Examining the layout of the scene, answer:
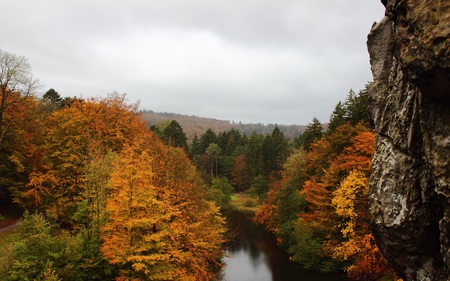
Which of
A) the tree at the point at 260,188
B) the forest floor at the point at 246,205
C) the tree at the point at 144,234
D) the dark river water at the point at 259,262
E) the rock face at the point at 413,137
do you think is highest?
the rock face at the point at 413,137

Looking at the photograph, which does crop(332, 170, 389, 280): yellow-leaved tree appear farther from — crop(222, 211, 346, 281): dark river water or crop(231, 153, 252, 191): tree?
crop(231, 153, 252, 191): tree

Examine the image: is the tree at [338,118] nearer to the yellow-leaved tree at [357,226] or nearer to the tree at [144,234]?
the yellow-leaved tree at [357,226]

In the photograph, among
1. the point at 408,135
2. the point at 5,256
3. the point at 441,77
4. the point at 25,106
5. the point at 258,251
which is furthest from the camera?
the point at 258,251

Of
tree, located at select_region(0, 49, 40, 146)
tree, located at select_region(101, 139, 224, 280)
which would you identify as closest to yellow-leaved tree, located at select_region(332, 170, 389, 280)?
tree, located at select_region(101, 139, 224, 280)

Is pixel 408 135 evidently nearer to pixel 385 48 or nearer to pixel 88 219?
pixel 385 48

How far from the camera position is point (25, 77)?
27453 millimetres

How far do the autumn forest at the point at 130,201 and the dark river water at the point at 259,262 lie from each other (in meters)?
1.39

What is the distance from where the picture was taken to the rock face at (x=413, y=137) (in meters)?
7.12

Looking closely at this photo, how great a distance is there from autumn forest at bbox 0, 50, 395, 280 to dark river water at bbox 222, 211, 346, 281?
Answer: 1393 millimetres

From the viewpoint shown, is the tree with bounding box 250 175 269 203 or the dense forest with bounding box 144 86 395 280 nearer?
the dense forest with bounding box 144 86 395 280

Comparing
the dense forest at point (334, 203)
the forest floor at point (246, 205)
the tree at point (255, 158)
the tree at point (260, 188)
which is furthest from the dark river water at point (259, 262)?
the tree at point (255, 158)

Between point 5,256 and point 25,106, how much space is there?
19.6 meters

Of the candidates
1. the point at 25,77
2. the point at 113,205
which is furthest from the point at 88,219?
the point at 25,77

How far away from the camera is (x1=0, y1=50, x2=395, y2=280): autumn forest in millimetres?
16750
